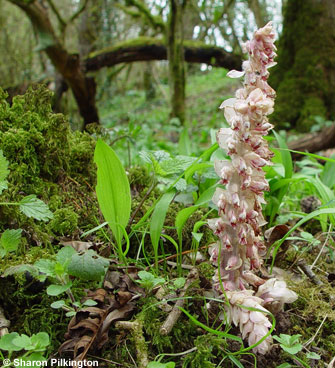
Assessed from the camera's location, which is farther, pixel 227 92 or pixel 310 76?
pixel 227 92

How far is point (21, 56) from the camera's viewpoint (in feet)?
50.7

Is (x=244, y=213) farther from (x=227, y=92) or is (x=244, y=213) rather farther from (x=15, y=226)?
(x=227, y=92)

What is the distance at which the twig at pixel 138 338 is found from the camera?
125 cm

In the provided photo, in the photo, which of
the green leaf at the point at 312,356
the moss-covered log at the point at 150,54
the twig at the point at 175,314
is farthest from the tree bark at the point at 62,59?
the green leaf at the point at 312,356

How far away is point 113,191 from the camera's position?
148 cm

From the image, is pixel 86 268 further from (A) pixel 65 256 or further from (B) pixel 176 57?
(B) pixel 176 57

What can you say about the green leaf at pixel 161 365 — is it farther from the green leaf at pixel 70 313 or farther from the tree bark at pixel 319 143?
the tree bark at pixel 319 143

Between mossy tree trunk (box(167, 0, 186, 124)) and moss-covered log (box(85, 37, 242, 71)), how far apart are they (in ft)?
4.94

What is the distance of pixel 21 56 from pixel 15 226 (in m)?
15.9

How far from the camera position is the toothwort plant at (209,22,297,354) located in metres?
1.22

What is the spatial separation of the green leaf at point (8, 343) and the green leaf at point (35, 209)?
431 millimetres

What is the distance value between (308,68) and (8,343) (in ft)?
21.9

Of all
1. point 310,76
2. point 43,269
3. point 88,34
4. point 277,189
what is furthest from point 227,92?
point 43,269

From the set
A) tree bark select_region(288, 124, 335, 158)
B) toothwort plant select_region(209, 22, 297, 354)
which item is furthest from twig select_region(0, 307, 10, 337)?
tree bark select_region(288, 124, 335, 158)
